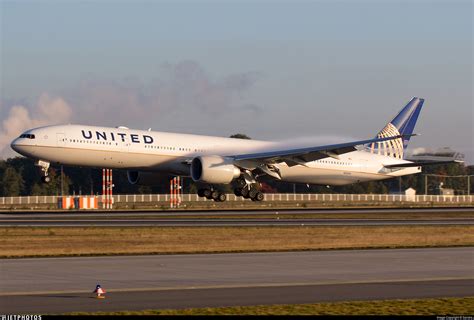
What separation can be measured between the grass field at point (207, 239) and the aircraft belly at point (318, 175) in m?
25.7

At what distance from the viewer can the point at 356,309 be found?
17844 mm

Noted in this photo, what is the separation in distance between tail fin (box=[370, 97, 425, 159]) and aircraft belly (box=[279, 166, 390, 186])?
6051mm

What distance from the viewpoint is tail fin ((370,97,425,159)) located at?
251ft

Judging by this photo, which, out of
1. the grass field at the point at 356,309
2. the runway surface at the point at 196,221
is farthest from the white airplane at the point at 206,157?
the grass field at the point at 356,309

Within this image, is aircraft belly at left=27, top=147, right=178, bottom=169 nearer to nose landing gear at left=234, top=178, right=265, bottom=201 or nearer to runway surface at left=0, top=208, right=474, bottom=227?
runway surface at left=0, top=208, right=474, bottom=227

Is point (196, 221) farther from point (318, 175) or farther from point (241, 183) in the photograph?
point (318, 175)

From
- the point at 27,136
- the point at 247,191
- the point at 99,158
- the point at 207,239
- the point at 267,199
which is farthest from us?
the point at 267,199

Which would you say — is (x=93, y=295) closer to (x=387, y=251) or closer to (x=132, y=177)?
(x=387, y=251)

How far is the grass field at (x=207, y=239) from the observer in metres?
33.1

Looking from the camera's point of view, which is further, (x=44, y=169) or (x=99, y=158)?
(x=99, y=158)

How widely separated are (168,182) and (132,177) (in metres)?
3.19

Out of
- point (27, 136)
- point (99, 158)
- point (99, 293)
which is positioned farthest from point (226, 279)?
point (27, 136)

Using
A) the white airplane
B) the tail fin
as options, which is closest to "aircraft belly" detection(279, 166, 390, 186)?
the white airplane

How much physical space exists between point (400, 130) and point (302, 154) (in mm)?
18725
